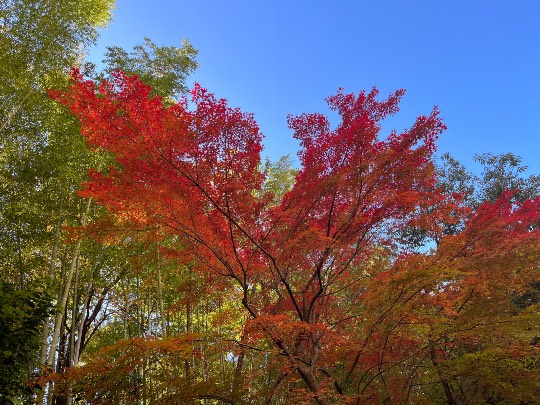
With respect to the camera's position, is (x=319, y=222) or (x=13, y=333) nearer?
(x=13, y=333)

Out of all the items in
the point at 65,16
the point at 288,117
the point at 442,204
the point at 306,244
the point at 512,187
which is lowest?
the point at 306,244

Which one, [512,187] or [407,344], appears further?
[512,187]

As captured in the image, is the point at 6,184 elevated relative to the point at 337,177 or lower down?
elevated

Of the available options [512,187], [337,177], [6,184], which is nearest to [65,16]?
[6,184]

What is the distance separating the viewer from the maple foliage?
12.8 feet

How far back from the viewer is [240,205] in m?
4.29

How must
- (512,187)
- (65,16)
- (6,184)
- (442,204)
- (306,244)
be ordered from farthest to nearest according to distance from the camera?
(512,187)
(65,16)
(6,184)
(442,204)
(306,244)

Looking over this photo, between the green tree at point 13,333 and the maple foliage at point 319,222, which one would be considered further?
the maple foliage at point 319,222

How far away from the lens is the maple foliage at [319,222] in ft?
12.8

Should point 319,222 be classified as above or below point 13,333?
above

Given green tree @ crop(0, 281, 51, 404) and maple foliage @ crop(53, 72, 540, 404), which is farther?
maple foliage @ crop(53, 72, 540, 404)

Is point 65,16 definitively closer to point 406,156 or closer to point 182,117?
point 182,117

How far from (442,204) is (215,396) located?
13.9 feet

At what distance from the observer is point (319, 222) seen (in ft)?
16.0
